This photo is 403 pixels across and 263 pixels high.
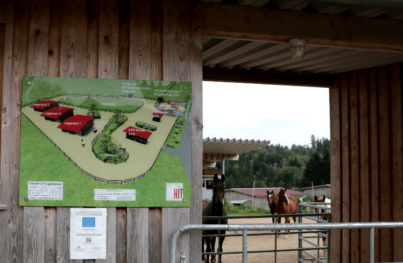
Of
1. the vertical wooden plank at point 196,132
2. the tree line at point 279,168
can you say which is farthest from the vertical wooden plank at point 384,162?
the tree line at point 279,168

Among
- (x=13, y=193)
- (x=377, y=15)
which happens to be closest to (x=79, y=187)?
(x=13, y=193)

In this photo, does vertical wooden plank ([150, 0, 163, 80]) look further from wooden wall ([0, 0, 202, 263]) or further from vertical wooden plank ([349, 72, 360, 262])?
vertical wooden plank ([349, 72, 360, 262])

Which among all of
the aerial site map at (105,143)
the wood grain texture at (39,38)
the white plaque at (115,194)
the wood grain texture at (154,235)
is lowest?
the wood grain texture at (154,235)

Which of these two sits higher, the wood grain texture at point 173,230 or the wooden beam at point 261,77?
the wooden beam at point 261,77

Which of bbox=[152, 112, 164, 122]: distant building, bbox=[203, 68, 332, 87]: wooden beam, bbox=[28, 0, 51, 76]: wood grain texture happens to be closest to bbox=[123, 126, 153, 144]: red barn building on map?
bbox=[152, 112, 164, 122]: distant building

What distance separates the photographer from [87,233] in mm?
2758

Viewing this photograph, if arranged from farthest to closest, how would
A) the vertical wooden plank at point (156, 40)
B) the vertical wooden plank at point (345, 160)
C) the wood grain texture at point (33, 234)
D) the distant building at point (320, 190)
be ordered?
the distant building at point (320, 190) < the vertical wooden plank at point (345, 160) < the vertical wooden plank at point (156, 40) < the wood grain texture at point (33, 234)

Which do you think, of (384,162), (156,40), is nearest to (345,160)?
(384,162)

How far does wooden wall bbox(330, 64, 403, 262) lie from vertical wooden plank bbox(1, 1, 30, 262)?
4.77 meters

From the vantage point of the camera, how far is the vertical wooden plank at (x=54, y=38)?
9.32 ft

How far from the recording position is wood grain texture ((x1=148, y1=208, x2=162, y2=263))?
2.82 meters

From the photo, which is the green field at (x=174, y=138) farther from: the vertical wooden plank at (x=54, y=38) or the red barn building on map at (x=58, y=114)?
the vertical wooden plank at (x=54, y=38)

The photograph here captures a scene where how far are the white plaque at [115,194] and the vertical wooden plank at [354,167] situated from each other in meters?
4.26

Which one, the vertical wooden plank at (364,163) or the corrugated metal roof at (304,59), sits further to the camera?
the vertical wooden plank at (364,163)
